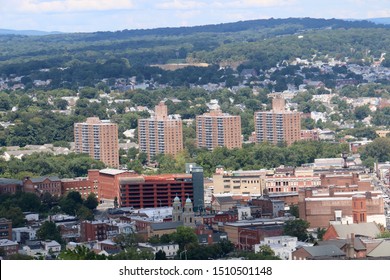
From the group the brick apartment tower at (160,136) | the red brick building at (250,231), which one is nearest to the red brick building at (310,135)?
the brick apartment tower at (160,136)

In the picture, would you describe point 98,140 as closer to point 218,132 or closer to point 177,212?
point 218,132

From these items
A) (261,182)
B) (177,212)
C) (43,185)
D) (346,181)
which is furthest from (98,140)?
(177,212)

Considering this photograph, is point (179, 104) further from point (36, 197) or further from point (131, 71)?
point (36, 197)

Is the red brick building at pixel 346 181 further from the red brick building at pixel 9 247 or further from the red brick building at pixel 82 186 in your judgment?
the red brick building at pixel 9 247

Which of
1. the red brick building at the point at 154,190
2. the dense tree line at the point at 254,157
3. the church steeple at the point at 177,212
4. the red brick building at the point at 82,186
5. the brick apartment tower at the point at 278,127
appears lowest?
the brick apartment tower at the point at 278,127

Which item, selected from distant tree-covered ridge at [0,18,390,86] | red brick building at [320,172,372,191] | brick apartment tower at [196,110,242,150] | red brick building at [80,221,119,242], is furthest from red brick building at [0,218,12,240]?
distant tree-covered ridge at [0,18,390,86]

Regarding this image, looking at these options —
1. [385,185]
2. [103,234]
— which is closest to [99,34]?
[385,185]

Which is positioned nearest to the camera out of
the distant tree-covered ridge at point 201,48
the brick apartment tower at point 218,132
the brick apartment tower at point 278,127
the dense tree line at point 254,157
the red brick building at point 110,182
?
the red brick building at point 110,182
